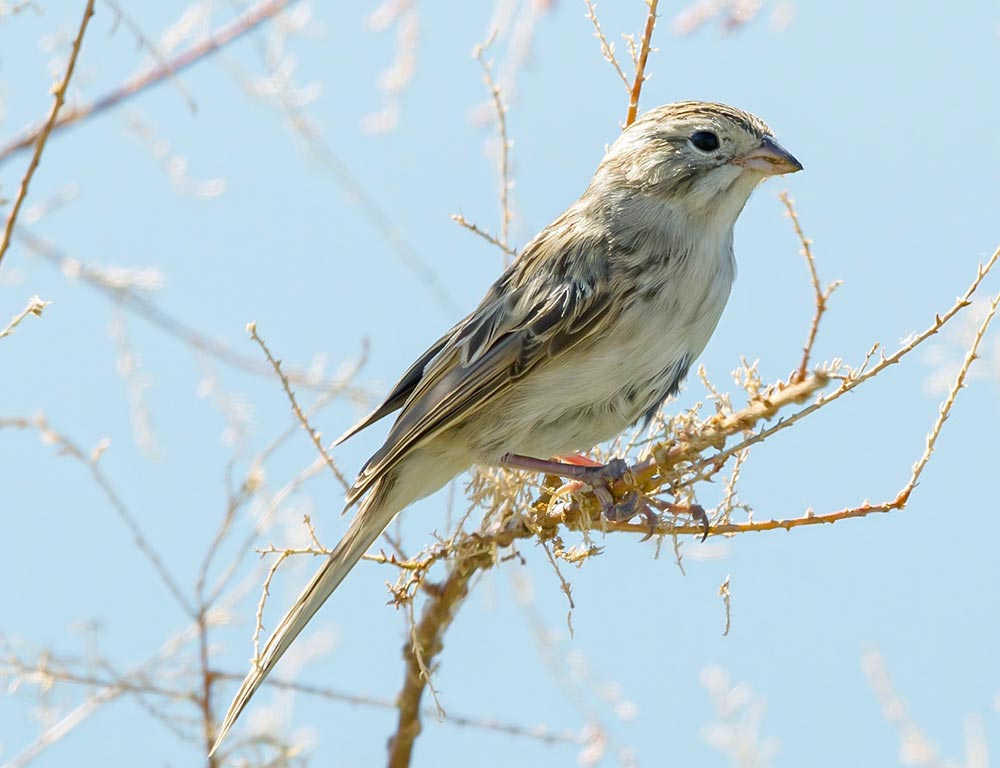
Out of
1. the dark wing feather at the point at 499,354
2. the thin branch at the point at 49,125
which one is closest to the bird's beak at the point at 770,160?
the dark wing feather at the point at 499,354

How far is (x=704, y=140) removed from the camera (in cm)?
394

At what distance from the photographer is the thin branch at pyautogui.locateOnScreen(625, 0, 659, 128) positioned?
133 inches

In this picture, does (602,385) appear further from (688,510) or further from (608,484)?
(688,510)

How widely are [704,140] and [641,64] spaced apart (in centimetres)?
51

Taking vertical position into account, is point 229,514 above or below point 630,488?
above

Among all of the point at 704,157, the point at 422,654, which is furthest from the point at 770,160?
the point at 422,654

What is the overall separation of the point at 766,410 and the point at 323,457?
1.35 m

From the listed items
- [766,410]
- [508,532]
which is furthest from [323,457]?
[766,410]

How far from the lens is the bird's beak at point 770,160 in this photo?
12.5 ft

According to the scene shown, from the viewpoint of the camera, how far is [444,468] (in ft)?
12.8

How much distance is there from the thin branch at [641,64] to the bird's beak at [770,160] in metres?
0.42

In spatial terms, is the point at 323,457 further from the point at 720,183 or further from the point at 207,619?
the point at 720,183

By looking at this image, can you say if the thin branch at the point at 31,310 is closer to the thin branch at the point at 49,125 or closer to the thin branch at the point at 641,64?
the thin branch at the point at 49,125

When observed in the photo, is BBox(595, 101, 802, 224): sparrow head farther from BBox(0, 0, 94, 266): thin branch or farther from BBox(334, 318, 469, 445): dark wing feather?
BBox(0, 0, 94, 266): thin branch
